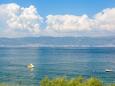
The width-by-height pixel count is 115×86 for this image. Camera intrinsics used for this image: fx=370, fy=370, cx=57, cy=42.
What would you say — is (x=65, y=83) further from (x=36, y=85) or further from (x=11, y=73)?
(x=11, y=73)

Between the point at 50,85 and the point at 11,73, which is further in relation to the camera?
the point at 11,73

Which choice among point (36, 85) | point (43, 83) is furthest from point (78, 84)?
point (36, 85)

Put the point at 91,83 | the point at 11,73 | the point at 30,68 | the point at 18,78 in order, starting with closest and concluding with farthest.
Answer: the point at 91,83
the point at 18,78
the point at 11,73
the point at 30,68

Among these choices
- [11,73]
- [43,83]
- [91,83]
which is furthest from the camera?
[11,73]

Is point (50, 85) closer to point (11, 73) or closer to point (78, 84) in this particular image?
point (78, 84)

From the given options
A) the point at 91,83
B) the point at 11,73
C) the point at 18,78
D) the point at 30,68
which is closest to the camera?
the point at 91,83

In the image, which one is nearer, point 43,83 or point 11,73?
point 43,83

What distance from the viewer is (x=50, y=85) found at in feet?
142

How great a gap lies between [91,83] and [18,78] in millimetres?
51459

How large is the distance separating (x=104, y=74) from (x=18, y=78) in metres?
25.1

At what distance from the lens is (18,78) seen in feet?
297

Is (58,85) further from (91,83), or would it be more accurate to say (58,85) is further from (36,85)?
(36,85)

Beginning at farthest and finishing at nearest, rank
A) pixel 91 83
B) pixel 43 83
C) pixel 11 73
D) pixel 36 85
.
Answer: pixel 11 73 < pixel 36 85 < pixel 43 83 < pixel 91 83

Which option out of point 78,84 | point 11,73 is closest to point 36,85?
point 11,73
